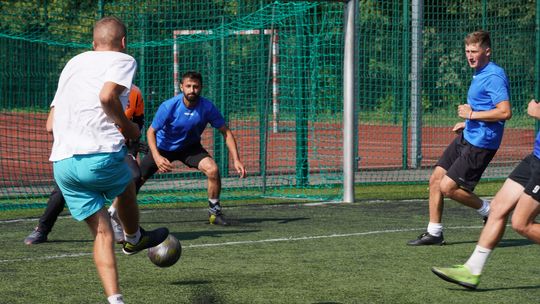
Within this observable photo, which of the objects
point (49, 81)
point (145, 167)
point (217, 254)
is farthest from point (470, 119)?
point (49, 81)

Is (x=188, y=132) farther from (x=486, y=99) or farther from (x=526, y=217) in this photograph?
(x=526, y=217)

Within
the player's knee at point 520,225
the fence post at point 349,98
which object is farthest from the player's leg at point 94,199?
the fence post at point 349,98

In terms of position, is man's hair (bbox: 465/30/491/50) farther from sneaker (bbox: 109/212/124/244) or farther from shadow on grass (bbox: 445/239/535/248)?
sneaker (bbox: 109/212/124/244)

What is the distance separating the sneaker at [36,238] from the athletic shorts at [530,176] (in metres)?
4.72

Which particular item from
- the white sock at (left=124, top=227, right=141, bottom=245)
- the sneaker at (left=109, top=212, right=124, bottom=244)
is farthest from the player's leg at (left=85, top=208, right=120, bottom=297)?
the sneaker at (left=109, top=212, right=124, bottom=244)

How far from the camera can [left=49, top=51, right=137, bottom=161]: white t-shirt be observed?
6031 millimetres

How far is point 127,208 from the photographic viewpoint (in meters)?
6.62

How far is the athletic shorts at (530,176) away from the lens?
22.7ft

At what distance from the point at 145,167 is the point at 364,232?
8.21 ft

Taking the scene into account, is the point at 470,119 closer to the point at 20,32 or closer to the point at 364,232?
the point at 364,232

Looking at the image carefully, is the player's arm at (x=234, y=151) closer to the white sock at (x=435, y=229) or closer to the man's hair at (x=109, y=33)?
the white sock at (x=435, y=229)

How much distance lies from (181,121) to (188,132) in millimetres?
153

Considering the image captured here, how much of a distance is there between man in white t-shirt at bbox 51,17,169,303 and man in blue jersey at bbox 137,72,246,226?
4.84 m

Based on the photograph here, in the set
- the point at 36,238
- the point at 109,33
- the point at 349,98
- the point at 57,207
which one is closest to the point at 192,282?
the point at 109,33
